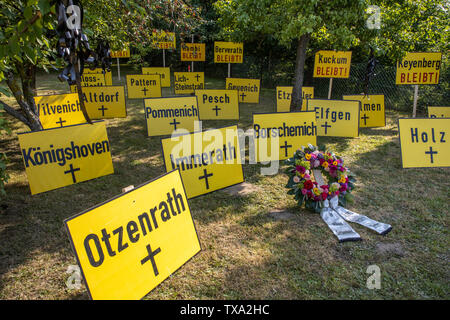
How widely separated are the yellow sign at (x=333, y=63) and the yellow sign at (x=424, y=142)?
3657mm

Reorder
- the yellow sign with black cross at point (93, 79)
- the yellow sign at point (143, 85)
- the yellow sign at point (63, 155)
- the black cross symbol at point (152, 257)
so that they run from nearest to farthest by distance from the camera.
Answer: the black cross symbol at point (152, 257)
the yellow sign at point (63, 155)
the yellow sign with black cross at point (93, 79)
the yellow sign at point (143, 85)

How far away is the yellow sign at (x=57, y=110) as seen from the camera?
7125 mm

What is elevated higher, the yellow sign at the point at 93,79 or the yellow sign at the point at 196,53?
the yellow sign at the point at 196,53

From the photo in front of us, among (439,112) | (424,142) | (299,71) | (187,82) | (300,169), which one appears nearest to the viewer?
(300,169)

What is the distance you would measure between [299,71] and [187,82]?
5505mm

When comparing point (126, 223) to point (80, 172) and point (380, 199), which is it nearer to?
point (80, 172)

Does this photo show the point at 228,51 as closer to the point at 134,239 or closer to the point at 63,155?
the point at 63,155

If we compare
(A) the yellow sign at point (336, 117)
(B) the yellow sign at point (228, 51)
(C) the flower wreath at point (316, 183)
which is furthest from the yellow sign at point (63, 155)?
(B) the yellow sign at point (228, 51)

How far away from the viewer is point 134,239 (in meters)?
2.86

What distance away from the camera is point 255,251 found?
3.77 meters

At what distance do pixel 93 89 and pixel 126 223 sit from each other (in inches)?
319

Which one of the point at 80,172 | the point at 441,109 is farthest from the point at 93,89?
the point at 441,109

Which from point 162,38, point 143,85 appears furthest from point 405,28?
point 143,85

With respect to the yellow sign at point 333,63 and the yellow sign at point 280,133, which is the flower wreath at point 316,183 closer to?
the yellow sign at point 280,133
